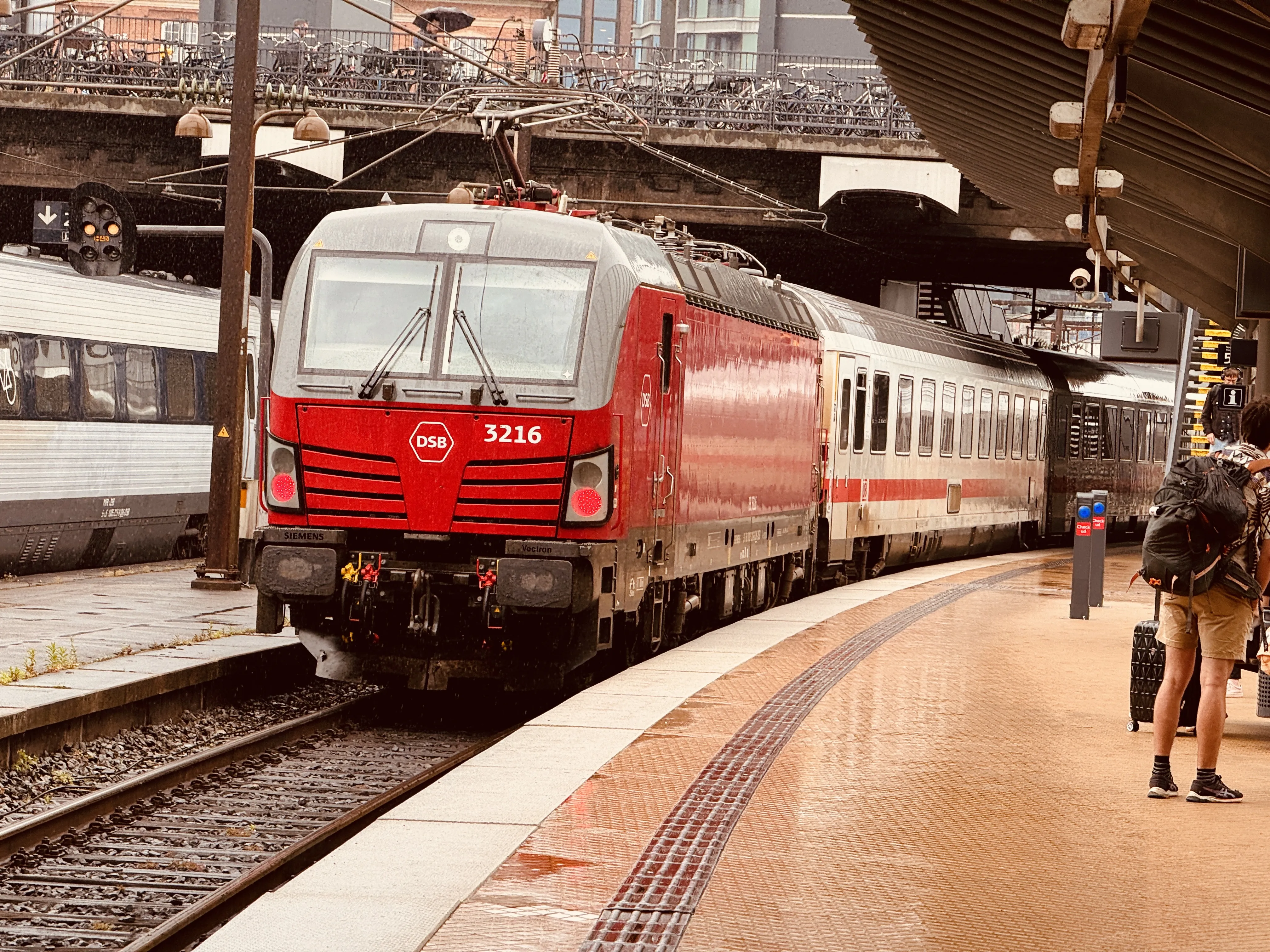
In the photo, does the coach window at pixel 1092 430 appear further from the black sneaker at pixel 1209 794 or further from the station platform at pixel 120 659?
the black sneaker at pixel 1209 794

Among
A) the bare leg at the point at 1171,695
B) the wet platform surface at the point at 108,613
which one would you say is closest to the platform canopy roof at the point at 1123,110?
the bare leg at the point at 1171,695

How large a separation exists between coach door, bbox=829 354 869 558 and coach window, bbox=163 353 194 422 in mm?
7824

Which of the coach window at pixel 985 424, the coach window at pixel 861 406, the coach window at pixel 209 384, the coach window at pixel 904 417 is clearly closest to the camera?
the coach window at pixel 861 406

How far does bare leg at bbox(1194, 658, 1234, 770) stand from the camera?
8.38m

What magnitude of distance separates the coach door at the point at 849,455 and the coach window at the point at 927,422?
2.88 m

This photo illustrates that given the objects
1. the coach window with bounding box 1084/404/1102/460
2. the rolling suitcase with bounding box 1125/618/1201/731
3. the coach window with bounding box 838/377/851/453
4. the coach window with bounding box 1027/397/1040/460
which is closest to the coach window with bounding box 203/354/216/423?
the coach window with bounding box 838/377/851/453

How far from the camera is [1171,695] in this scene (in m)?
8.59

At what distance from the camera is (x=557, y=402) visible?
11.9 m

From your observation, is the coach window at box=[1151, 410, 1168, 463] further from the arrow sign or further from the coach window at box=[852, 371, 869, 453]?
the arrow sign

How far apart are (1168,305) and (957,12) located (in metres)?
20.4

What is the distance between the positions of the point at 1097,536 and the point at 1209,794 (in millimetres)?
9811

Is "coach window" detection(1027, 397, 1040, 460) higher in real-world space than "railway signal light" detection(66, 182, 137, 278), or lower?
lower

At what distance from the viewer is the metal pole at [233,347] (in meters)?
18.0

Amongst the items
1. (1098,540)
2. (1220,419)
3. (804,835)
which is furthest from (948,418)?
(804,835)
